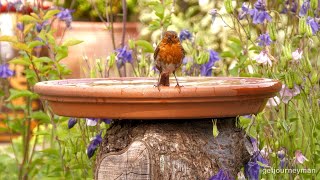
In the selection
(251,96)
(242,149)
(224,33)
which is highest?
(251,96)

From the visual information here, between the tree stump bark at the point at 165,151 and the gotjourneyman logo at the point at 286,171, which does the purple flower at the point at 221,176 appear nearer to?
the tree stump bark at the point at 165,151

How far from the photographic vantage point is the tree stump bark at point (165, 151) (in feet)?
8.49

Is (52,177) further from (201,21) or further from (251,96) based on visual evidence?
(201,21)

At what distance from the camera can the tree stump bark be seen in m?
2.59

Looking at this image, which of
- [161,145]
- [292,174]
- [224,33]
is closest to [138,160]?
[161,145]

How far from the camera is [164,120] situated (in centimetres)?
265

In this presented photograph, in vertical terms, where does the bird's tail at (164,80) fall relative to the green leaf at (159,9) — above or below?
below

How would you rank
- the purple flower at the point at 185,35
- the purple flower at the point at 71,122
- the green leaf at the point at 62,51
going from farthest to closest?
the purple flower at the point at 185,35 < the green leaf at the point at 62,51 < the purple flower at the point at 71,122

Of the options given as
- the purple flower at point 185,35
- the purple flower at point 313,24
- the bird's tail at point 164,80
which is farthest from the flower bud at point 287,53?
the purple flower at point 185,35

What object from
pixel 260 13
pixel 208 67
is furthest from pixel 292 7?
pixel 260 13

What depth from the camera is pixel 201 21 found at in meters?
8.58

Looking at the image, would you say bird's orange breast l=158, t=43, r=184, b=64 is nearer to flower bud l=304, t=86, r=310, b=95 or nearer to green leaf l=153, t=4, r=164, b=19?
flower bud l=304, t=86, r=310, b=95

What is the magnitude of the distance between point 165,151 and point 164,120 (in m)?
0.11

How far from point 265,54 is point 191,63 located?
744 mm
